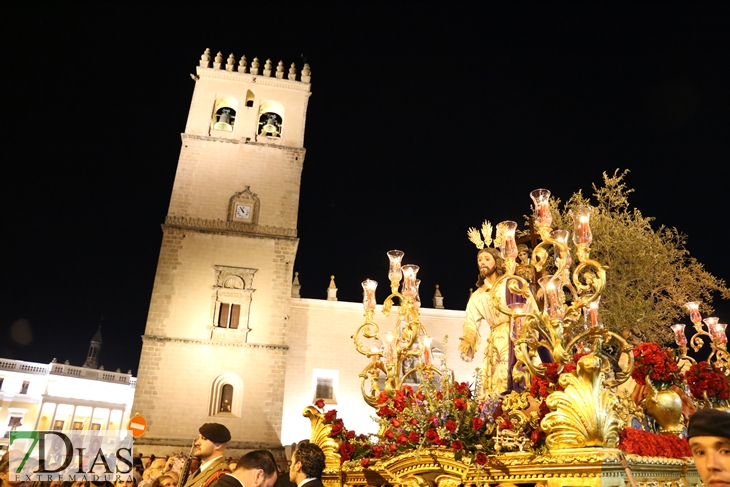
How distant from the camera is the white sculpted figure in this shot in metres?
5.69

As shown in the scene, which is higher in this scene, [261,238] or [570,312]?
[261,238]

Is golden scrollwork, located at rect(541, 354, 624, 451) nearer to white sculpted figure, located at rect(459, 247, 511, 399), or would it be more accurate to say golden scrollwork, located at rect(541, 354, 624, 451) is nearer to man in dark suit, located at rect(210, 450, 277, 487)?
white sculpted figure, located at rect(459, 247, 511, 399)

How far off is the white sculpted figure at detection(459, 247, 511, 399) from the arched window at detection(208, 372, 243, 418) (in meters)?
13.4

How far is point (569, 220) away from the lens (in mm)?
14797

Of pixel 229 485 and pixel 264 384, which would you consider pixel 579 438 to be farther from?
pixel 264 384

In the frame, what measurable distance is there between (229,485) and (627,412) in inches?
137

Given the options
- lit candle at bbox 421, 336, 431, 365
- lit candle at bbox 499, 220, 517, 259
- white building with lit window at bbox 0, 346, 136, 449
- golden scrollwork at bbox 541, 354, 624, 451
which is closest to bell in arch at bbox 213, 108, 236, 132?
lit candle at bbox 421, 336, 431, 365

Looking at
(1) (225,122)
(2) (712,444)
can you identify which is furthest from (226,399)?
(2) (712,444)

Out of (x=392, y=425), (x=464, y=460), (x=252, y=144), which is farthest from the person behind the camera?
(x=252, y=144)

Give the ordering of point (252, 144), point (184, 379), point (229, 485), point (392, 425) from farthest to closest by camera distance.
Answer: point (252, 144), point (184, 379), point (392, 425), point (229, 485)

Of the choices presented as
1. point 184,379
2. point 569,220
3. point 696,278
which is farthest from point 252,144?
point 696,278

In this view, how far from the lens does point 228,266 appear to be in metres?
19.4

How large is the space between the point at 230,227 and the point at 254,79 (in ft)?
24.5

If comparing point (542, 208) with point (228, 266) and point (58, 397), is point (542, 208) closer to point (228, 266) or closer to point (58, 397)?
point (228, 266)
